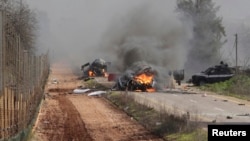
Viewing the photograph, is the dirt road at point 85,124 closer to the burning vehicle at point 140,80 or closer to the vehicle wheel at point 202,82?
the burning vehicle at point 140,80

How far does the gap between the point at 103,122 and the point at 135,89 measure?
23.7 metres

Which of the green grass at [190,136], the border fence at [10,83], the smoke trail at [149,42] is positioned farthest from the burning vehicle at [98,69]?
the border fence at [10,83]

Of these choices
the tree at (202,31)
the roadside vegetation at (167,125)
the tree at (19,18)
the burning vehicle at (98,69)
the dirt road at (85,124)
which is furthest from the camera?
the tree at (202,31)

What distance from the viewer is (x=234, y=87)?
169ft

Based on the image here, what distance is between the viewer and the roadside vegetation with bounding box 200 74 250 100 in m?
48.9

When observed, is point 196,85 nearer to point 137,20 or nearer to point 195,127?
point 137,20

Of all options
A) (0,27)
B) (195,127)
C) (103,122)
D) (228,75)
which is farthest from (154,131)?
(228,75)

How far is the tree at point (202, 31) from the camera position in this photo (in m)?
87.3

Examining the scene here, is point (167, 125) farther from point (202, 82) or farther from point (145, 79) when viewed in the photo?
point (202, 82)

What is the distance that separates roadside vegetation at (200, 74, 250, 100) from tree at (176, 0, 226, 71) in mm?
26746

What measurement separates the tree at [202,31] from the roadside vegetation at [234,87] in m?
26.7

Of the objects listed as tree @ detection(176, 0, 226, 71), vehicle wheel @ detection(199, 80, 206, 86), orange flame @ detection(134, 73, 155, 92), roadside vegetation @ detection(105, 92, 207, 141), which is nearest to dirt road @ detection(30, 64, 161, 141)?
roadside vegetation @ detection(105, 92, 207, 141)

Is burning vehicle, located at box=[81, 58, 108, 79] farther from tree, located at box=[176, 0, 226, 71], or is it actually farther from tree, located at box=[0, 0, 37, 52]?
tree, located at box=[0, 0, 37, 52]

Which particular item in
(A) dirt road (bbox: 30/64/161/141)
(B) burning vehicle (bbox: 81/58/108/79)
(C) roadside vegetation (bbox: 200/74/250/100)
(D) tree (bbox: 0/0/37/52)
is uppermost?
(D) tree (bbox: 0/0/37/52)
